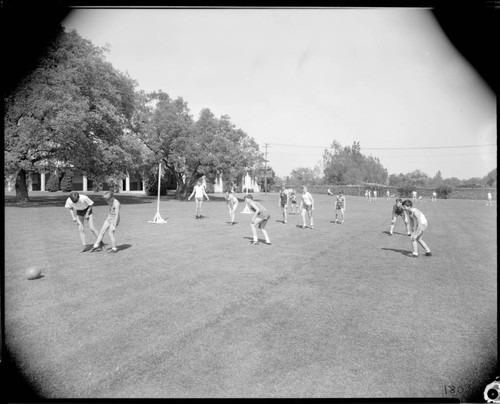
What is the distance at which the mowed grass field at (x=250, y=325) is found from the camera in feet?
10.1

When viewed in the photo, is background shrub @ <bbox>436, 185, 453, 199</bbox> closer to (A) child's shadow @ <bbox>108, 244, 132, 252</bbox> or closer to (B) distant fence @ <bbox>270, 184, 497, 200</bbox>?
(B) distant fence @ <bbox>270, 184, 497, 200</bbox>

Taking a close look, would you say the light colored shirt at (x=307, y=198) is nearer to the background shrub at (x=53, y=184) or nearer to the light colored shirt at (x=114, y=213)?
the light colored shirt at (x=114, y=213)

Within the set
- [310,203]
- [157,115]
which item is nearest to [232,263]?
[310,203]

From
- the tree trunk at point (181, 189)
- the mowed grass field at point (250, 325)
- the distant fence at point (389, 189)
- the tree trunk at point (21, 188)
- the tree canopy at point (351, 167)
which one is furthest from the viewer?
the tree canopy at point (351, 167)

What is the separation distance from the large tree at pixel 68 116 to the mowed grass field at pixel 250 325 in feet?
46.0

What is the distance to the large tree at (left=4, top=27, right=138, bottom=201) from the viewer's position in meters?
18.6

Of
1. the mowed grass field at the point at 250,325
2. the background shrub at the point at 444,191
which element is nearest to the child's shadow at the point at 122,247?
the mowed grass field at the point at 250,325

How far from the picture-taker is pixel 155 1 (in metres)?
3.18

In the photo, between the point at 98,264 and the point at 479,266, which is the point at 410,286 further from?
the point at 98,264

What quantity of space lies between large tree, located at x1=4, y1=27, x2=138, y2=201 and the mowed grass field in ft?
46.0

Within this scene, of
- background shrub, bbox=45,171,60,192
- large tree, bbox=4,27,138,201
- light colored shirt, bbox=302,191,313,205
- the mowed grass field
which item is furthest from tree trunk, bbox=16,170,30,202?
background shrub, bbox=45,171,60,192

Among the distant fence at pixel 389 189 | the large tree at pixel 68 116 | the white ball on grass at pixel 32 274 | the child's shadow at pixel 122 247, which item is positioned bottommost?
the child's shadow at pixel 122 247

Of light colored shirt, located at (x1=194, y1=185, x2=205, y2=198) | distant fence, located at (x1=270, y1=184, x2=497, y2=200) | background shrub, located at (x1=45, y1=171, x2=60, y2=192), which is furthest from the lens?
distant fence, located at (x1=270, y1=184, x2=497, y2=200)

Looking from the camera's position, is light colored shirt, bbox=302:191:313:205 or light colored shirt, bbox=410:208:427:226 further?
light colored shirt, bbox=302:191:313:205
